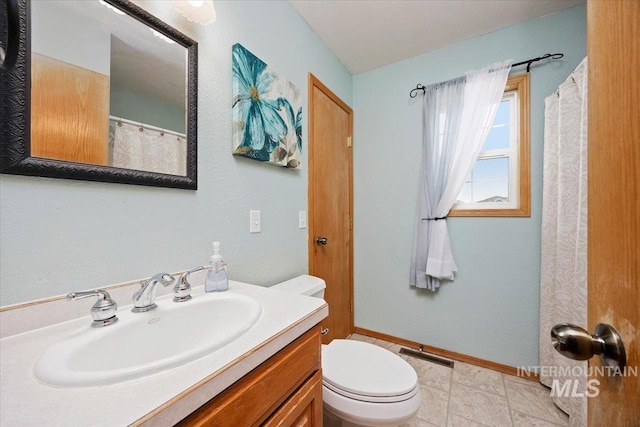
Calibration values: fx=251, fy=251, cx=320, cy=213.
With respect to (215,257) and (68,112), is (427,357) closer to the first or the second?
(215,257)

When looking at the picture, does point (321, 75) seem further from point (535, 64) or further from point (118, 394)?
point (118, 394)

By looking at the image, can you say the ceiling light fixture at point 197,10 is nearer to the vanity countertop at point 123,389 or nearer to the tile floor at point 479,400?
the vanity countertop at point 123,389

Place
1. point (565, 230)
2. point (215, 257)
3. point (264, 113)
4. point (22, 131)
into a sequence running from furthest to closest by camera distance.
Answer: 1. point (565, 230)
2. point (264, 113)
3. point (215, 257)
4. point (22, 131)

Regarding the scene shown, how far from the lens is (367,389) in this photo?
1007mm

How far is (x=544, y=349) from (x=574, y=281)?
63cm

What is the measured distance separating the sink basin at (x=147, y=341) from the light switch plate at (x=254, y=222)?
42cm

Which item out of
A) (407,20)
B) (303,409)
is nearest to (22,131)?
(303,409)

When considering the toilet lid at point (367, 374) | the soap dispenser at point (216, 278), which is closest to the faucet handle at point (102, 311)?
the soap dispenser at point (216, 278)

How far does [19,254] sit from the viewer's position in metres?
0.62

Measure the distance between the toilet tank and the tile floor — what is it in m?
0.87

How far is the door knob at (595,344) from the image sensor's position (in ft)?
1.18

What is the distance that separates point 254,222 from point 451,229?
1.52 metres

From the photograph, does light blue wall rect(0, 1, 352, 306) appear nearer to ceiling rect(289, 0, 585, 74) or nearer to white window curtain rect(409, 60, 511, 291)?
ceiling rect(289, 0, 585, 74)

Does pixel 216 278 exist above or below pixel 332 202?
below
